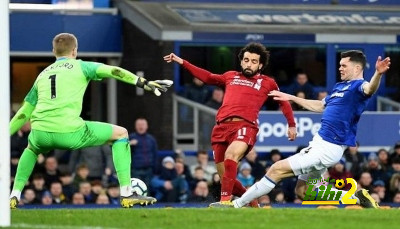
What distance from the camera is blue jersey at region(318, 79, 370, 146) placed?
17594mm

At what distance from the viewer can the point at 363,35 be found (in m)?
30.0

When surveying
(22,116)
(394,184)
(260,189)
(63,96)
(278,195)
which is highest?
(63,96)

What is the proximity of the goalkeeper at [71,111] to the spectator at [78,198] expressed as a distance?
292 inches

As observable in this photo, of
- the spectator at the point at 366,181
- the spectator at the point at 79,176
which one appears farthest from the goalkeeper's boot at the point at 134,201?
the spectator at the point at 366,181

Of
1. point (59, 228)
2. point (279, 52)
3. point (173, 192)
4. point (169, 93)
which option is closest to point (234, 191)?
point (59, 228)

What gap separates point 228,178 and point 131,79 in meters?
2.26

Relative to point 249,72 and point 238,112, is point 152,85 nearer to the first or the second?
point 238,112

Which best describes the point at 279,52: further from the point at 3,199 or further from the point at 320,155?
the point at 3,199

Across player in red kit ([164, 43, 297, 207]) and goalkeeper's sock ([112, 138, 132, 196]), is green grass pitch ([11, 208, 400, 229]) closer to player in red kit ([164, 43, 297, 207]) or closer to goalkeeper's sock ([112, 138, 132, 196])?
goalkeeper's sock ([112, 138, 132, 196])

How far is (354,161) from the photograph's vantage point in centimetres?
2747

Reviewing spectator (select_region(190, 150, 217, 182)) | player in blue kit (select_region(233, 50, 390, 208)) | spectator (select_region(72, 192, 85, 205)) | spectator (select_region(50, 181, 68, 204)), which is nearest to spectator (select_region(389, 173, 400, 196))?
spectator (select_region(190, 150, 217, 182))

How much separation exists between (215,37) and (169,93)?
4.74ft

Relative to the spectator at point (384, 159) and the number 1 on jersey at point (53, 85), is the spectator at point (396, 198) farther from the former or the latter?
the number 1 on jersey at point (53, 85)

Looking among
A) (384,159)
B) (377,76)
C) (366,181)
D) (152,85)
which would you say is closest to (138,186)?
(152,85)
